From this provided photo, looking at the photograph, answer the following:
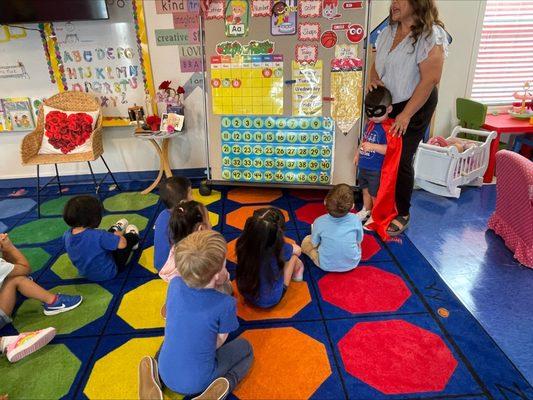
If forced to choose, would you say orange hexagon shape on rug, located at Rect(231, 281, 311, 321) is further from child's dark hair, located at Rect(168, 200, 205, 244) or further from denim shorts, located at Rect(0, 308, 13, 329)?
denim shorts, located at Rect(0, 308, 13, 329)

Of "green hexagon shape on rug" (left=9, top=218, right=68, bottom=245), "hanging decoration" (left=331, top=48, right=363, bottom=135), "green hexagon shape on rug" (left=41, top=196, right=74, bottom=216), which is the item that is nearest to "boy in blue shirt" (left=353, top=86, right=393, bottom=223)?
"hanging decoration" (left=331, top=48, right=363, bottom=135)

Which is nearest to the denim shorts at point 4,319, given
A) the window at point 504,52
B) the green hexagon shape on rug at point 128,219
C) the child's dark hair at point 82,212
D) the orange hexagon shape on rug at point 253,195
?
the child's dark hair at point 82,212

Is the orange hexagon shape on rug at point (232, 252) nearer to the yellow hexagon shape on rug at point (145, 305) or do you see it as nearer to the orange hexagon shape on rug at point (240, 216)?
the orange hexagon shape on rug at point (240, 216)

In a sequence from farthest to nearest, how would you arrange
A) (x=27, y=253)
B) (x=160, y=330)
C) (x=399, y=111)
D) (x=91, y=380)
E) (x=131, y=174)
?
(x=131, y=174), (x=27, y=253), (x=399, y=111), (x=160, y=330), (x=91, y=380)

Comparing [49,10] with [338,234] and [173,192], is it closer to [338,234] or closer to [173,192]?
[173,192]

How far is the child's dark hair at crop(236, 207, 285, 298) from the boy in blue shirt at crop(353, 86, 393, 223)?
3.57 ft

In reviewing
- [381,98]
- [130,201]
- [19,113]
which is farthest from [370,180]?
[19,113]

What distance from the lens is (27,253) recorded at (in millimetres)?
2602

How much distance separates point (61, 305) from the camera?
2.02 meters

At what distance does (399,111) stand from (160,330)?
6.23ft

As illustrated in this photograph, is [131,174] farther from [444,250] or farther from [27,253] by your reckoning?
[444,250]

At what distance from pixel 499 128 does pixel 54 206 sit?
3884mm

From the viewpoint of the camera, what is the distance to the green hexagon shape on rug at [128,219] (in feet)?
9.48

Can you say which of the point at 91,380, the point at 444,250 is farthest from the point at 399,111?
the point at 91,380
